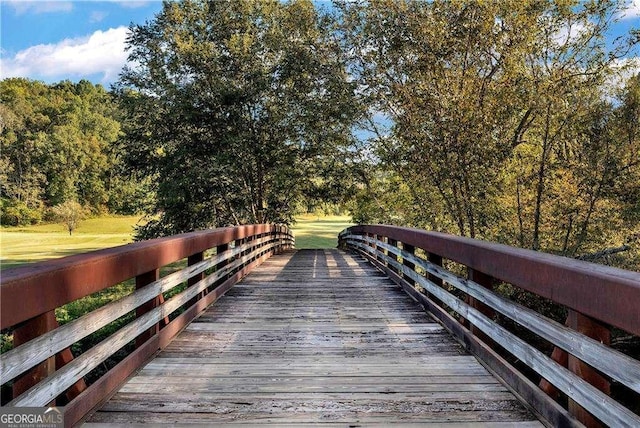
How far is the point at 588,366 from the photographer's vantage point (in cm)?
205

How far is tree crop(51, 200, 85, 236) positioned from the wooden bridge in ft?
195

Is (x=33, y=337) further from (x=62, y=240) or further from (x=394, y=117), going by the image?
(x=62, y=240)

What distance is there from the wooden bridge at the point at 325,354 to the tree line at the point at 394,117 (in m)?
7.86

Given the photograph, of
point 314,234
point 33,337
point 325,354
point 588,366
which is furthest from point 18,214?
point 588,366

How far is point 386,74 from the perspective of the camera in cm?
1379

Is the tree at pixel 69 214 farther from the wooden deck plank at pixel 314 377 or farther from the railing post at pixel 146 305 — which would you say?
the railing post at pixel 146 305

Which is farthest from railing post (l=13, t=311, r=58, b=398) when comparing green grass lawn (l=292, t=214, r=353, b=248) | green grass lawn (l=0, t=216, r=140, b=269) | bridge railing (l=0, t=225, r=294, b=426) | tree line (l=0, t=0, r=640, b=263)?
green grass lawn (l=292, t=214, r=353, b=248)

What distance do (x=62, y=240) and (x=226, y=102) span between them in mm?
37783

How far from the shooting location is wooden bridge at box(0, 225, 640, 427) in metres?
1.95

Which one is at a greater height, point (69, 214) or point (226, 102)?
point (226, 102)

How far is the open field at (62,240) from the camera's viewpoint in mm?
35344

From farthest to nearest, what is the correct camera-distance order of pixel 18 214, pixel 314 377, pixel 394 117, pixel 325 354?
pixel 18 214 → pixel 394 117 → pixel 325 354 → pixel 314 377

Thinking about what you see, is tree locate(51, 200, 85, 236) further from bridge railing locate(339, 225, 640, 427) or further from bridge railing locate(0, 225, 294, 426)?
bridge railing locate(339, 225, 640, 427)

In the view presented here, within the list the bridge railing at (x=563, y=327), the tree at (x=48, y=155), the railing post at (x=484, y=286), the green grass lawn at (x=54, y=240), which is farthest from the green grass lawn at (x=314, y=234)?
the tree at (x=48, y=155)
